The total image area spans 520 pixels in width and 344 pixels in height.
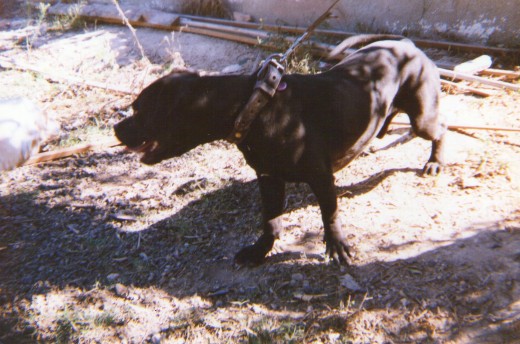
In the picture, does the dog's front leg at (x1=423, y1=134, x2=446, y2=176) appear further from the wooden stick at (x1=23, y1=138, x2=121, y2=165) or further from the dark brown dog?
the wooden stick at (x1=23, y1=138, x2=121, y2=165)

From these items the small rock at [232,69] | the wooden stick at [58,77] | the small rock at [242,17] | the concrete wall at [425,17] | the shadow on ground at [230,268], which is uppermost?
the concrete wall at [425,17]

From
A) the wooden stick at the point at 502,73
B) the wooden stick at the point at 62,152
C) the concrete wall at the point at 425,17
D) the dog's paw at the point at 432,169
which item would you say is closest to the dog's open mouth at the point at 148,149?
the dog's paw at the point at 432,169

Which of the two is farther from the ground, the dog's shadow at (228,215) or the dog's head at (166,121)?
the dog's head at (166,121)

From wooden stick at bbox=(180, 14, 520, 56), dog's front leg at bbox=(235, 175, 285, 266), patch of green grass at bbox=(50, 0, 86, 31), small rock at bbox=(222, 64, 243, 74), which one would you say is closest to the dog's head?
dog's front leg at bbox=(235, 175, 285, 266)

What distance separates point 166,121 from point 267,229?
1.09m

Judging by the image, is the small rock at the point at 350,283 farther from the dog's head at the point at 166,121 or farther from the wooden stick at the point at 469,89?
the wooden stick at the point at 469,89

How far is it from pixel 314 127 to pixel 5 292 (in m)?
2.36

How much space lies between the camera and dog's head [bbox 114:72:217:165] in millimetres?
2273

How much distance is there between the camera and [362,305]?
242cm

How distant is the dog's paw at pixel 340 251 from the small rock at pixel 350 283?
0.11 m

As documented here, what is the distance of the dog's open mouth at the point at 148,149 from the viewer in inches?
91.2

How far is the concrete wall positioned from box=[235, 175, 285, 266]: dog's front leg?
11.7ft

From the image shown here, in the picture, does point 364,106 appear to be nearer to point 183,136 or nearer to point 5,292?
point 183,136

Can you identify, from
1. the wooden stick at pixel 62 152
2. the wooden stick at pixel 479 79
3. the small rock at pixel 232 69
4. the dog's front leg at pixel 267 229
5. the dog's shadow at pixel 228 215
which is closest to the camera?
the dog's front leg at pixel 267 229
